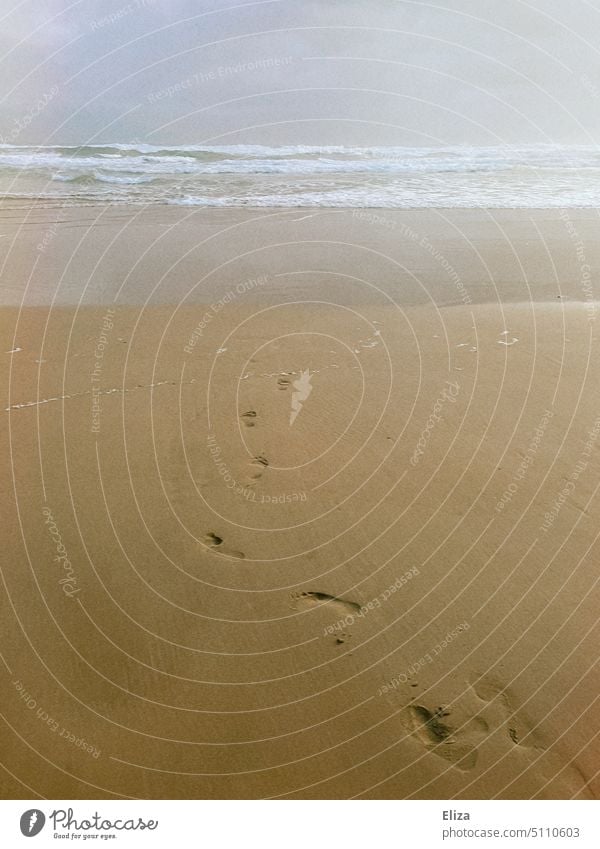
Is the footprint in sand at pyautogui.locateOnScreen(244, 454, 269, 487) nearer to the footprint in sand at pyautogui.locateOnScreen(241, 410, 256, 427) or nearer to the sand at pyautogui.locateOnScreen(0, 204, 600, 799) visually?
the sand at pyautogui.locateOnScreen(0, 204, 600, 799)

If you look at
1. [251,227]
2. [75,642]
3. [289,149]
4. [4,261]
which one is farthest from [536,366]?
[289,149]

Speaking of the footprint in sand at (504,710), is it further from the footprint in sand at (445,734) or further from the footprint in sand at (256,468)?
the footprint in sand at (256,468)

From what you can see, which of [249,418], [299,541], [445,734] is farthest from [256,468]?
[445,734]

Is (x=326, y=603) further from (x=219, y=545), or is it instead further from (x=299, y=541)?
(x=219, y=545)

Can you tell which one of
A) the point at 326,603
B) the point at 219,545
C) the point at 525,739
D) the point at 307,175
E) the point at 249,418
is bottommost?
the point at 525,739

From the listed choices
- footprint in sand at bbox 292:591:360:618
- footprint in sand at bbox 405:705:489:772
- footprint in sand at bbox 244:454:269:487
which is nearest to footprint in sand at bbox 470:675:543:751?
footprint in sand at bbox 405:705:489:772

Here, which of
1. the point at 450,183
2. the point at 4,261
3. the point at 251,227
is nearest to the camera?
the point at 4,261

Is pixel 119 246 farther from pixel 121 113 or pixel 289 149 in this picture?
pixel 121 113

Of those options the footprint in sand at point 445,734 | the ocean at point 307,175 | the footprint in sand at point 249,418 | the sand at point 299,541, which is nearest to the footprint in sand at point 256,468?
the sand at point 299,541
